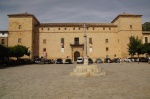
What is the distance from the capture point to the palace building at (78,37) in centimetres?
4250

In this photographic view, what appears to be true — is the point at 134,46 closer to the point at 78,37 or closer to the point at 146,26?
the point at 78,37

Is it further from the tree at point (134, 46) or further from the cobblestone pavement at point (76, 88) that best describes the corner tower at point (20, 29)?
the cobblestone pavement at point (76, 88)

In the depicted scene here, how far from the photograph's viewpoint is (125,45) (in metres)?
42.5

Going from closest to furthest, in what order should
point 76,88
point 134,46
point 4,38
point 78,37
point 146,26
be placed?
point 76,88
point 134,46
point 4,38
point 78,37
point 146,26

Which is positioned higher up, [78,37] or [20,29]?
[20,29]

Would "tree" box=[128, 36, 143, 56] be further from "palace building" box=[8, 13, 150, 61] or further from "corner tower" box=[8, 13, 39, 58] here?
"corner tower" box=[8, 13, 39, 58]

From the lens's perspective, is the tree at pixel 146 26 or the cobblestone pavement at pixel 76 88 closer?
the cobblestone pavement at pixel 76 88

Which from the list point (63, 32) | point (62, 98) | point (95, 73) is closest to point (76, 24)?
point (63, 32)

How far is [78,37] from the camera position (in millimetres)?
44000

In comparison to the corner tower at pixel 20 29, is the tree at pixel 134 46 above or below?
below

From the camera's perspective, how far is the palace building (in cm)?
4250

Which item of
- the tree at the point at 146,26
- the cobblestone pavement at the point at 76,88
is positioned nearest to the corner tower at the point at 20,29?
the cobblestone pavement at the point at 76,88

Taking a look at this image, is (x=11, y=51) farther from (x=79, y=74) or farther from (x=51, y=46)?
(x=79, y=74)

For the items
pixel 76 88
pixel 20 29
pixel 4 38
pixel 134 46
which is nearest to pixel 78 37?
pixel 134 46
